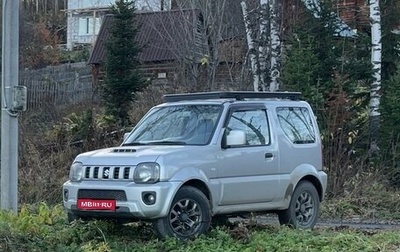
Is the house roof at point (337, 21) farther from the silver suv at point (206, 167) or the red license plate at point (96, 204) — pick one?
the red license plate at point (96, 204)

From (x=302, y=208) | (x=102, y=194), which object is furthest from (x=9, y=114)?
(x=302, y=208)

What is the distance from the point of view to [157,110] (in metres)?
11.7

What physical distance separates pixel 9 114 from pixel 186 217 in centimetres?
311

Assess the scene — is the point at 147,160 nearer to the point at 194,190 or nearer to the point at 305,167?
the point at 194,190

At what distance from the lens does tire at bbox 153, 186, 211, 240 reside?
9742 mm

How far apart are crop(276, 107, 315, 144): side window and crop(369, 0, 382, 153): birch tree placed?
8057 mm

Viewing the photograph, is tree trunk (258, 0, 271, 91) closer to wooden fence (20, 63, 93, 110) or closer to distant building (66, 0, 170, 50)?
wooden fence (20, 63, 93, 110)

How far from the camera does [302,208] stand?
469 inches

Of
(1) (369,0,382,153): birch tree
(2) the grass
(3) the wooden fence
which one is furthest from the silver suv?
(3) the wooden fence

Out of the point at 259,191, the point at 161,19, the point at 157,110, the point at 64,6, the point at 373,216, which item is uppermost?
the point at 64,6

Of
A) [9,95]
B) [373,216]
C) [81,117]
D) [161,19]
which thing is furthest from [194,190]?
[161,19]

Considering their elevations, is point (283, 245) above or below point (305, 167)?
below

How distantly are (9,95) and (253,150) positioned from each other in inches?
140

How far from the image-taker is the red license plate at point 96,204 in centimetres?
983
